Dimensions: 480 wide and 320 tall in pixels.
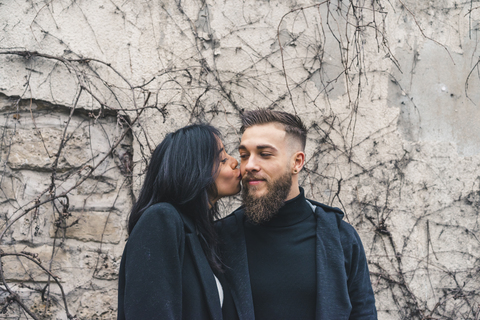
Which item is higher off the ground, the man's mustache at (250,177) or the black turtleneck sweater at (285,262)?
the man's mustache at (250,177)

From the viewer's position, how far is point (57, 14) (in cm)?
267

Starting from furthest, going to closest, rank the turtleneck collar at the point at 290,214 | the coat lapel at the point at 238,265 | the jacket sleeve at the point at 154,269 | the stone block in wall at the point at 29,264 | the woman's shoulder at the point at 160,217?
the stone block in wall at the point at 29,264
the turtleneck collar at the point at 290,214
the coat lapel at the point at 238,265
the woman's shoulder at the point at 160,217
the jacket sleeve at the point at 154,269

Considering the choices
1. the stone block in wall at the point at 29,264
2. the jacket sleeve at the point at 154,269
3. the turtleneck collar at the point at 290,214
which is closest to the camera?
the jacket sleeve at the point at 154,269

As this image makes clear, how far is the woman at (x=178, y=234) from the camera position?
149 centimetres

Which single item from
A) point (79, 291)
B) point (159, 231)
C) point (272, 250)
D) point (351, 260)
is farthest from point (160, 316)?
point (79, 291)

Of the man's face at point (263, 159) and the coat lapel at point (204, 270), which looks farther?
the man's face at point (263, 159)

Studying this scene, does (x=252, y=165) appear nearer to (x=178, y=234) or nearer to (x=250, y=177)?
(x=250, y=177)

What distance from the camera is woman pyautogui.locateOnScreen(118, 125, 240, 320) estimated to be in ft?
4.89

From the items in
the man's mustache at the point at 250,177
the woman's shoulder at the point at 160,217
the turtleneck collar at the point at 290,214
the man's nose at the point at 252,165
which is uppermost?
the man's nose at the point at 252,165

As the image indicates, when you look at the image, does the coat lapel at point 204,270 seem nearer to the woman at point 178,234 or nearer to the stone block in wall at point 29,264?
the woman at point 178,234

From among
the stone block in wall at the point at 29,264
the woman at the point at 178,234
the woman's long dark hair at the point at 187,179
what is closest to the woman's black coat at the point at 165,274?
the woman at the point at 178,234

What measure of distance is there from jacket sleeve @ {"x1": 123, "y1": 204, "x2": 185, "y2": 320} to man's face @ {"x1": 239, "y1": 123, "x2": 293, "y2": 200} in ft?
1.71

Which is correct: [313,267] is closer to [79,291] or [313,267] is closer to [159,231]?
[159,231]

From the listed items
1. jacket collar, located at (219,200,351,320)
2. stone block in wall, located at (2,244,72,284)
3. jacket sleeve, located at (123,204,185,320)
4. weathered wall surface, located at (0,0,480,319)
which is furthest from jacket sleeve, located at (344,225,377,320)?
stone block in wall, located at (2,244,72,284)
